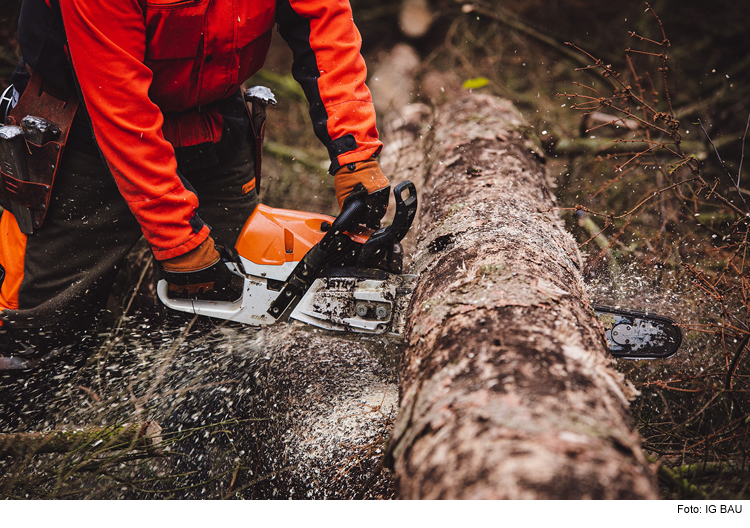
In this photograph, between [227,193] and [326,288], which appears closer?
[326,288]

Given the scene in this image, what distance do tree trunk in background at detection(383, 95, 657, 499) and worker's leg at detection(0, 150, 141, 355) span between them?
1353mm

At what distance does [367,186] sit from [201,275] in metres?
0.70

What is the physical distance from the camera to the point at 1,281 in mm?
1920

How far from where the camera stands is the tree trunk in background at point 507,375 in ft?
2.99

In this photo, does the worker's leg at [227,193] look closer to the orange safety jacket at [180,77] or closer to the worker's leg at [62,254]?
the orange safety jacket at [180,77]

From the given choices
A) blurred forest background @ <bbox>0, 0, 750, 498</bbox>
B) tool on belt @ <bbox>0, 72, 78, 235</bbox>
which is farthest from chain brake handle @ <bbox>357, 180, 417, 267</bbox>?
tool on belt @ <bbox>0, 72, 78, 235</bbox>

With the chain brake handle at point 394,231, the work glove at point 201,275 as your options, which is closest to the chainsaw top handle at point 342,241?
the chain brake handle at point 394,231

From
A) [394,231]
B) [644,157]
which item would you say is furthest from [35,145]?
[644,157]

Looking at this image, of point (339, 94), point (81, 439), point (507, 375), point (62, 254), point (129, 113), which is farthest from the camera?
point (62, 254)

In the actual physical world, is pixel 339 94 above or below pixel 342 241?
above

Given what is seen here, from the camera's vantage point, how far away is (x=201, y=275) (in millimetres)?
1737

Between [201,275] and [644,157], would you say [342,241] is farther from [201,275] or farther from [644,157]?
[644,157]
